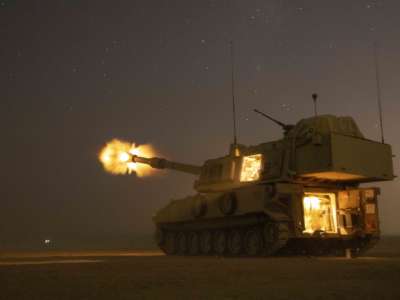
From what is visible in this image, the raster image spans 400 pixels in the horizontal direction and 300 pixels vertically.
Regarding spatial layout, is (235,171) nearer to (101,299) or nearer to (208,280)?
(208,280)

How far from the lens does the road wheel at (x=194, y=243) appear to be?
2614 cm

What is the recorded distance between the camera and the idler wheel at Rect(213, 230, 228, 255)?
79.0 ft

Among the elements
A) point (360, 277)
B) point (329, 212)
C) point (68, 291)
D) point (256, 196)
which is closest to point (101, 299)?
point (68, 291)

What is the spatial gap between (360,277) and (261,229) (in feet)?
36.2

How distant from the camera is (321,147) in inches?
826

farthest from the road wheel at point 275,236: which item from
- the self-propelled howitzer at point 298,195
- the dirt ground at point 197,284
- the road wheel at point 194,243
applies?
the dirt ground at point 197,284

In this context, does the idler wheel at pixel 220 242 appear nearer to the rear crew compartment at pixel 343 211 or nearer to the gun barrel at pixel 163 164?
the rear crew compartment at pixel 343 211

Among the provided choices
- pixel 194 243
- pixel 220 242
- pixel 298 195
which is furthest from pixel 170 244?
pixel 298 195

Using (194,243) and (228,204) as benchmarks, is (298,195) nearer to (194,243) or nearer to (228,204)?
(228,204)

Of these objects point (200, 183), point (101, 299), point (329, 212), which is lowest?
point (101, 299)

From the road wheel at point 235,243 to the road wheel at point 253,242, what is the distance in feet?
1.32

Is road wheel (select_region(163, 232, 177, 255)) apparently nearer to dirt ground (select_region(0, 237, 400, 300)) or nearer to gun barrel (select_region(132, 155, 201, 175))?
gun barrel (select_region(132, 155, 201, 175))

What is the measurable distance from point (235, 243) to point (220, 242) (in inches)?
40.6

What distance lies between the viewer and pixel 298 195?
70.5 ft
